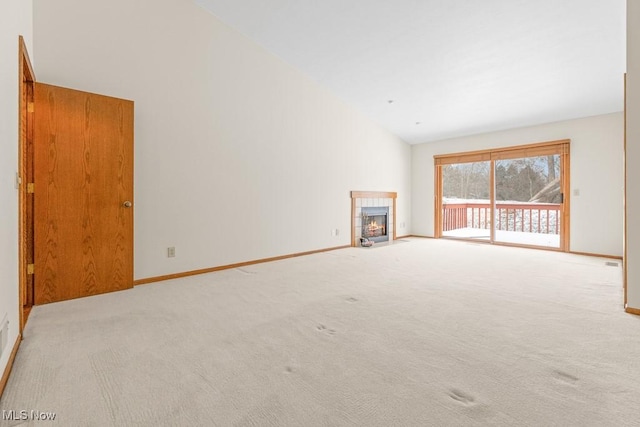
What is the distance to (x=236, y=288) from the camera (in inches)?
120

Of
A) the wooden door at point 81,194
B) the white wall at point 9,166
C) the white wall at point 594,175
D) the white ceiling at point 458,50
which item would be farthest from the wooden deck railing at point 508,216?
the white wall at point 9,166

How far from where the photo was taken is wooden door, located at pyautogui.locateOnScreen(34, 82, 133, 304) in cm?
258

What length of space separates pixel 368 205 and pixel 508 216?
339 cm

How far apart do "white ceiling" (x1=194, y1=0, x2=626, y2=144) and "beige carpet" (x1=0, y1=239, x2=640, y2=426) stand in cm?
270

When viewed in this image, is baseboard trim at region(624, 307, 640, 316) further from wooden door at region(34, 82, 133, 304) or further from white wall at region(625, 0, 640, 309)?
wooden door at region(34, 82, 133, 304)

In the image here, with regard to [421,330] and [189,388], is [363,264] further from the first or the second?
[189,388]

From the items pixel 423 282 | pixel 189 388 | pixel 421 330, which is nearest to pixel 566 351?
pixel 421 330

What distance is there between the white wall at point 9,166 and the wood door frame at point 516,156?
22.2 feet

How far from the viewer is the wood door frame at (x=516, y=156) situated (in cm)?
511

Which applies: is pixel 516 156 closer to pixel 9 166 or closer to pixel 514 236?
pixel 514 236

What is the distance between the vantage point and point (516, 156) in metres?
5.65

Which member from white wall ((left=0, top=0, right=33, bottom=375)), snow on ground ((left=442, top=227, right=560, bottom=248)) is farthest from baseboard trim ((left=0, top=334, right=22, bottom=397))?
snow on ground ((left=442, top=227, right=560, bottom=248))

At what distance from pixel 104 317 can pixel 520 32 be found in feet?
15.9

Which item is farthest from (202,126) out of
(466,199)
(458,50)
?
(466,199)
